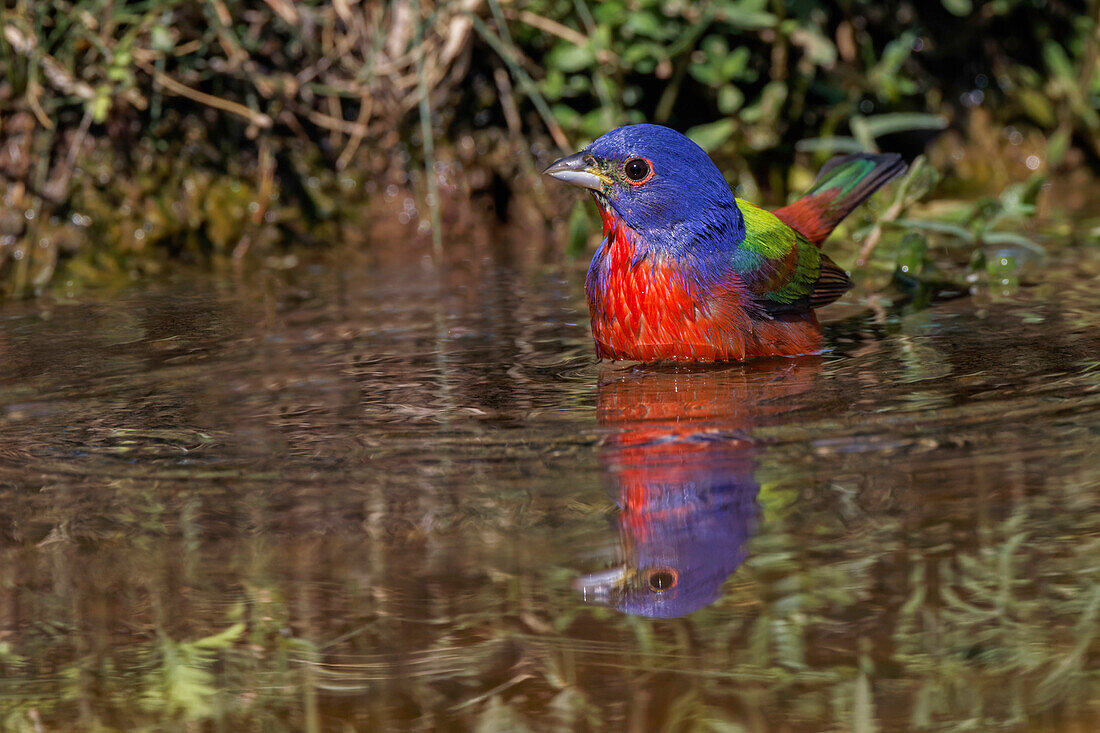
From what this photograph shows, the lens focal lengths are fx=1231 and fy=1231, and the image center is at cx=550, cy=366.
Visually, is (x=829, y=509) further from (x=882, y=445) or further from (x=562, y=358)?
(x=562, y=358)

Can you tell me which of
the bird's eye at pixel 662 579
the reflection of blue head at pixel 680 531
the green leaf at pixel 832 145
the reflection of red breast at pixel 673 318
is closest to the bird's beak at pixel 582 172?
the reflection of red breast at pixel 673 318

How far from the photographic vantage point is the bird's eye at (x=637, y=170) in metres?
3.77

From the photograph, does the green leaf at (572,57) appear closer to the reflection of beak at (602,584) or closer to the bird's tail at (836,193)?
the bird's tail at (836,193)

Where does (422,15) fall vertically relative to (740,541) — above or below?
above

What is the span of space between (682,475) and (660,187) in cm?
140

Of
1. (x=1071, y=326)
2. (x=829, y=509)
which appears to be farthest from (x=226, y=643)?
(x=1071, y=326)

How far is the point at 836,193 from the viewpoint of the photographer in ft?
14.7

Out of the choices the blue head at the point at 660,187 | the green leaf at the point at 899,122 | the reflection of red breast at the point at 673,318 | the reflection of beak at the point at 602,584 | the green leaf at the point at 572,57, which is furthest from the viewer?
the green leaf at the point at 572,57

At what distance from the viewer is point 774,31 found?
241 inches

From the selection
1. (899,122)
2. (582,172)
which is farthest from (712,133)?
(582,172)

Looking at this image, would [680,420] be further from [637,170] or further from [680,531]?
[637,170]

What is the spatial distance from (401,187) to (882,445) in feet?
13.6

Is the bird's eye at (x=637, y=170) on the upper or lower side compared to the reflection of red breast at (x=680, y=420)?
upper

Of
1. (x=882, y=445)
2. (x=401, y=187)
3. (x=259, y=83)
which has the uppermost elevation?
(x=259, y=83)
